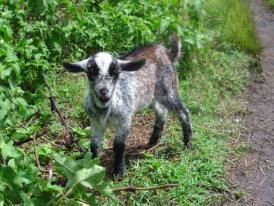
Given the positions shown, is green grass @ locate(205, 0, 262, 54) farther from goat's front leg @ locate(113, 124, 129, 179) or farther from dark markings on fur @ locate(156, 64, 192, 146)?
goat's front leg @ locate(113, 124, 129, 179)

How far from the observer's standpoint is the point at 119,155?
5.62 metres

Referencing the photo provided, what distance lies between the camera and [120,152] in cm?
561

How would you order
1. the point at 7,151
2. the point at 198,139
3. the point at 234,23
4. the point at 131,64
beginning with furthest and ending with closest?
the point at 234,23, the point at 198,139, the point at 131,64, the point at 7,151

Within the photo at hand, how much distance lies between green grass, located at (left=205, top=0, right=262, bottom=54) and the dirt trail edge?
27 centimetres

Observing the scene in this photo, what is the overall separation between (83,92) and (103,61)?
204 centimetres

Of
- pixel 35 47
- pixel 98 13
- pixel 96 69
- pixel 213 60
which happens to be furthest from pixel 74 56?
pixel 96 69

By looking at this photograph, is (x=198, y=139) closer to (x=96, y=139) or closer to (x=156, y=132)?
(x=156, y=132)

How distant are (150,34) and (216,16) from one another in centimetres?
241

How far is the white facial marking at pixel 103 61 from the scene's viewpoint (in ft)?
16.8

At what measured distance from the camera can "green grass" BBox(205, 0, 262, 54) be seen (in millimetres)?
8797

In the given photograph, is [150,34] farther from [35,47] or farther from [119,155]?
[119,155]

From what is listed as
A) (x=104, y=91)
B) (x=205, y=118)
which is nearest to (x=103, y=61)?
(x=104, y=91)

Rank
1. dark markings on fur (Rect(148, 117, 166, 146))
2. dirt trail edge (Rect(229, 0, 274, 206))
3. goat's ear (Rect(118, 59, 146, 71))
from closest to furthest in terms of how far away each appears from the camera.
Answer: goat's ear (Rect(118, 59, 146, 71)) < dirt trail edge (Rect(229, 0, 274, 206)) < dark markings on fur (Rect(148, 117, 166, 146))

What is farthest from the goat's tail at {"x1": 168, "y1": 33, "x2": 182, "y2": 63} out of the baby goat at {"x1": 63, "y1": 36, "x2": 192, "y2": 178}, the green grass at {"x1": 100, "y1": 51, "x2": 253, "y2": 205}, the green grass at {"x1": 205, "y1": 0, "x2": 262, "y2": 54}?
the green grass at {"x1": 205, "y1": 0, "x2": 262, "y2": 54}
